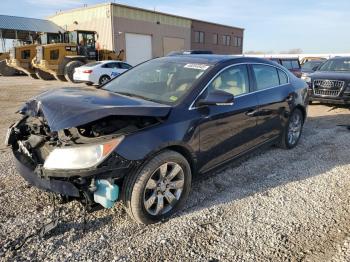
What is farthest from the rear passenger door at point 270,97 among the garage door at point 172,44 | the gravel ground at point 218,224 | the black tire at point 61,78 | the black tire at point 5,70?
the garage door at point 172,44

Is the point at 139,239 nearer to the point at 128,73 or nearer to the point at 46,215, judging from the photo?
the point at 46,215

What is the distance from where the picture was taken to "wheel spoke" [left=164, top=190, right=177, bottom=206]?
3400mm

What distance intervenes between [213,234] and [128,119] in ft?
4.54

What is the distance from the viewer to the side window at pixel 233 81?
13.0 feet

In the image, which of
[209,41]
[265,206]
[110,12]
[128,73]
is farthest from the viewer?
[209,41]

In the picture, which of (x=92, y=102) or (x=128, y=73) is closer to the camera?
(x=92, y=102)

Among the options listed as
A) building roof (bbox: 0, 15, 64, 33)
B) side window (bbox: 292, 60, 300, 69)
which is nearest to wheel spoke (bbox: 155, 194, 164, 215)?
side window (bbox: 292, 60, 300, 69)

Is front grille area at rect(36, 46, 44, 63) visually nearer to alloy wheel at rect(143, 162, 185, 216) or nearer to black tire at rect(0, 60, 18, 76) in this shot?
black tire at rect(0, 60, 18, 76)

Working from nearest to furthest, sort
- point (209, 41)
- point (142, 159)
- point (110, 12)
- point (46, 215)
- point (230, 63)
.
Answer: point (142, 159), point (46, 215), point (230, 63), point (110, 12), point (209, 41)

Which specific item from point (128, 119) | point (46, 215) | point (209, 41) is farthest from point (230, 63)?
point (209, 41)

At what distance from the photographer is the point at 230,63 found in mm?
4273

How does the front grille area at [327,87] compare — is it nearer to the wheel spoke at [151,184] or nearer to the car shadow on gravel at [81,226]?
the wheel spoke at [151,184]

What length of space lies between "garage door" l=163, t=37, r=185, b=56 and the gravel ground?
35151 millimetres

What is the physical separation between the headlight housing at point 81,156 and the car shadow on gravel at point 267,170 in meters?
1.17
